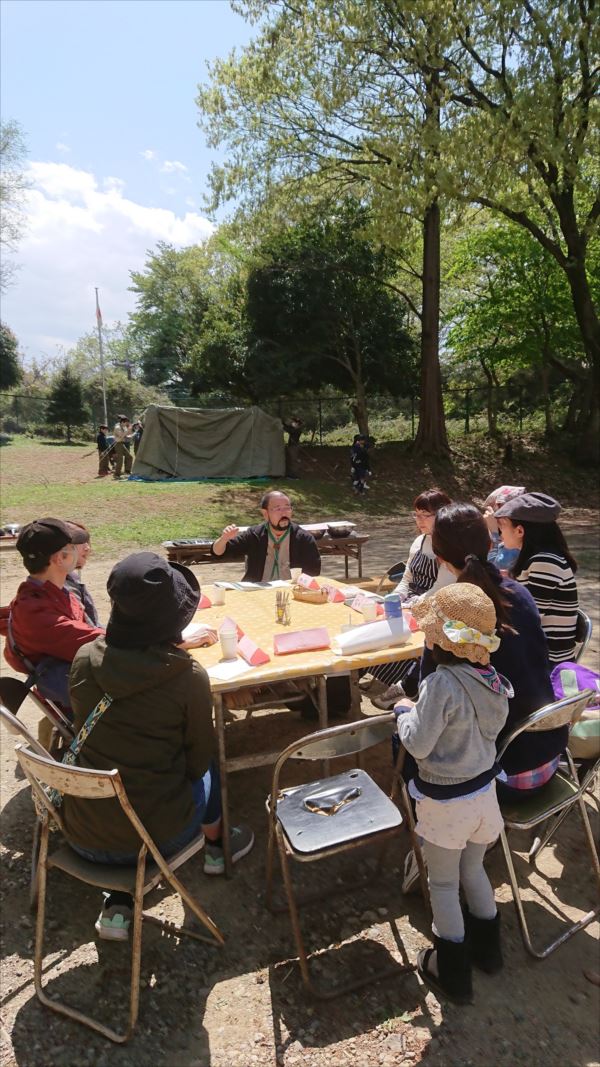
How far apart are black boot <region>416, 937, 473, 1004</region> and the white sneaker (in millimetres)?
442

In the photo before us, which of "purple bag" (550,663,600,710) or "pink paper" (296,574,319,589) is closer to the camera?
"purple bag" (550,663,600,710)

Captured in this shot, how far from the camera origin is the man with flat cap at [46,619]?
2986mm

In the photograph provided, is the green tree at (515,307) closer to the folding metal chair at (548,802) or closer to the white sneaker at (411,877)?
the folding metal chair at (548,802)

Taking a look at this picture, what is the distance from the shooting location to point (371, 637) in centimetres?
306

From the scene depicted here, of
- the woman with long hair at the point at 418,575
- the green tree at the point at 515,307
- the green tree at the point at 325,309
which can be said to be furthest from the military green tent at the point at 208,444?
the woman with long hair at the point at 418,575

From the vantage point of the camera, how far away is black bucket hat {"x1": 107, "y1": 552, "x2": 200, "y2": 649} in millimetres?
2174

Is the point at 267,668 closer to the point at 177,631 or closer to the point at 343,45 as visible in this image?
the point at 177,631

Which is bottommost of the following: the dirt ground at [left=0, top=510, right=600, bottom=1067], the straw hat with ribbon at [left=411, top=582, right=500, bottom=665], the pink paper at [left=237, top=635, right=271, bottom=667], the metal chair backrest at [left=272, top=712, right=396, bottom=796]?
the dirt ground at [left=0, top=510, right=600, bottom=1067]

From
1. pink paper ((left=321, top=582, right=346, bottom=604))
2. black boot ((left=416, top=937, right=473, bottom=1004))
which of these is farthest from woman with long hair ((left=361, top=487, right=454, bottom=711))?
black boot ((left=416, top=937, right=473, bottom=1004))

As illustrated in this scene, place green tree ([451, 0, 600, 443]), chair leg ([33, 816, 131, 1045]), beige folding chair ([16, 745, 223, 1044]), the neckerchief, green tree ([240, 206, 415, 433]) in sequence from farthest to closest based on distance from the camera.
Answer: green tree ([240, 206, 415, 433])
green tree ([451, 0, 600, 443])
the neckerchief
chair leg ([33, 816, 131, 1045])
beige folding chair ([16, 745, 223, 1044])

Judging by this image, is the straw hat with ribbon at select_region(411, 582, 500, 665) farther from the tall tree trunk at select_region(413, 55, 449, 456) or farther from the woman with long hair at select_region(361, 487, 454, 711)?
the tall tree trunk at select_region(413, 55, 449, 456)

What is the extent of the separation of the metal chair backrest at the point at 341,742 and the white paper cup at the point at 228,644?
552 mm

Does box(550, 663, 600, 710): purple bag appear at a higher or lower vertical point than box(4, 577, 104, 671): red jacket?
lower

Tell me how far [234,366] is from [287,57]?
26.5 feet
